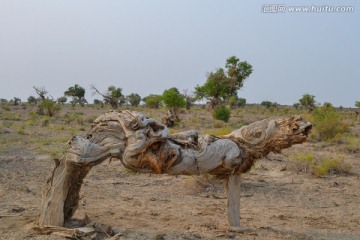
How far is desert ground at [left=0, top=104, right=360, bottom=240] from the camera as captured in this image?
6383mm

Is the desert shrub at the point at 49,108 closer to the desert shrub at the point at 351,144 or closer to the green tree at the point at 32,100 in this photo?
the green tree at the point at 32,100

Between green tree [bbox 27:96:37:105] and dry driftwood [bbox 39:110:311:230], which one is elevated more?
green tree [bbox 27:96:37:105]

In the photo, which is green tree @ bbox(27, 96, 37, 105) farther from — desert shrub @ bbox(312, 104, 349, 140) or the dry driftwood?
the dry driftwood

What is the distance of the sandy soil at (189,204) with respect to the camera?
6.40 metres

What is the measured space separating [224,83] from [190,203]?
26.9 m

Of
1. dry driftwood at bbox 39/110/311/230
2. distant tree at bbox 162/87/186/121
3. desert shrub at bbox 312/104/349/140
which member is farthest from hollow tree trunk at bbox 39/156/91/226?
distant tree at bbox 162/87/186/121

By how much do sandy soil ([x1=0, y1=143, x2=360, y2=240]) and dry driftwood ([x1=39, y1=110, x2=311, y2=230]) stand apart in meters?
0.51

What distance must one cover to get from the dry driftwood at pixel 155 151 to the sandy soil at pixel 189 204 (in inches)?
20.2

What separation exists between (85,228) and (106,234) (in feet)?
0.98

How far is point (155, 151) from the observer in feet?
19.4

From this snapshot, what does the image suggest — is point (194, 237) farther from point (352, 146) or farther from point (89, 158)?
point (352, 146)

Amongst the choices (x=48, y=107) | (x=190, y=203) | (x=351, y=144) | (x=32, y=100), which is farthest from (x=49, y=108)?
(x=190, y=203)

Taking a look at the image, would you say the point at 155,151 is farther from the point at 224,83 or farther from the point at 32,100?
the point at 32,100

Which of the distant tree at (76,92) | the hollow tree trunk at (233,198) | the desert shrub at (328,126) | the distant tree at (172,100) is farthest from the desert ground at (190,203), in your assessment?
the distant tree at (76,92)
